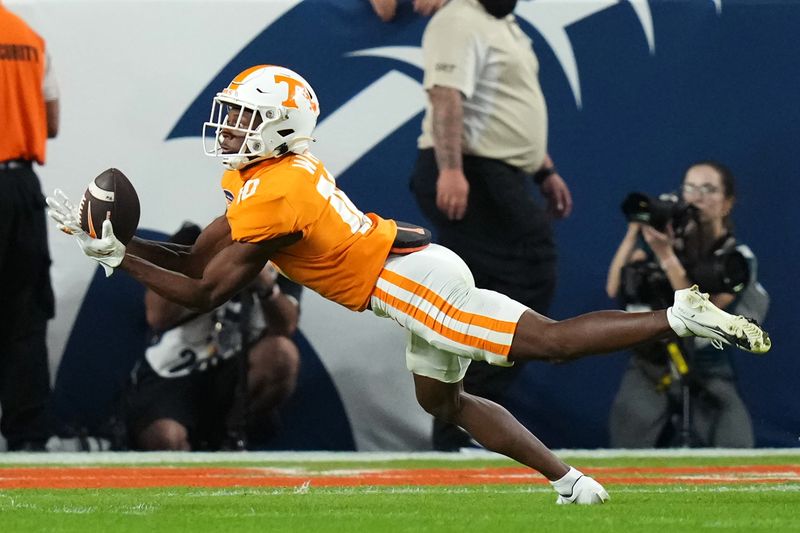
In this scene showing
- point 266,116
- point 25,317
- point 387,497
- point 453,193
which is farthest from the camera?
point 453,193

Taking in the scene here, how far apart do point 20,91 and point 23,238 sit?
0.69m

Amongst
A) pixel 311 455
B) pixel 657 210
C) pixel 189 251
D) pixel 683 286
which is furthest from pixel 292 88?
pixel 683 286

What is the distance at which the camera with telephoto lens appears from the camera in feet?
23.9

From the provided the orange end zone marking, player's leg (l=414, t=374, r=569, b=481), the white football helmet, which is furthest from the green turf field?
the white football helmet

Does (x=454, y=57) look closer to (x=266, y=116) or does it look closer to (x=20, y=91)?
(x=20, y=91)

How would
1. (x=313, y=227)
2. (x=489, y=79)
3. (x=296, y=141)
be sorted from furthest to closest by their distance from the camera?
1. (x=489, y=79)
2. (x=296, y=141)
3. (x=313, y=227)

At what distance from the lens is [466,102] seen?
7297mm

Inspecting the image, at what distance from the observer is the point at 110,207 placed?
4.45 meters

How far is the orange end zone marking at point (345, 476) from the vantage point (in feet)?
18.6

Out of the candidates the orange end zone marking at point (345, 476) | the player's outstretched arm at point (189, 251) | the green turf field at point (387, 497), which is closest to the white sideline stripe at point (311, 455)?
the green turf field at point (387, 497)

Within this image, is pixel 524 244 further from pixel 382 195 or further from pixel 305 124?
pixel 305 124

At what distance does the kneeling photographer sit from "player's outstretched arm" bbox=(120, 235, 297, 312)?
3288 mm

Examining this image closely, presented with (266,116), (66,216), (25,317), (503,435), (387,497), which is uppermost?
(266,116)

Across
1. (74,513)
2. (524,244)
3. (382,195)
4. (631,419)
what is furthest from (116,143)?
(74,513)
